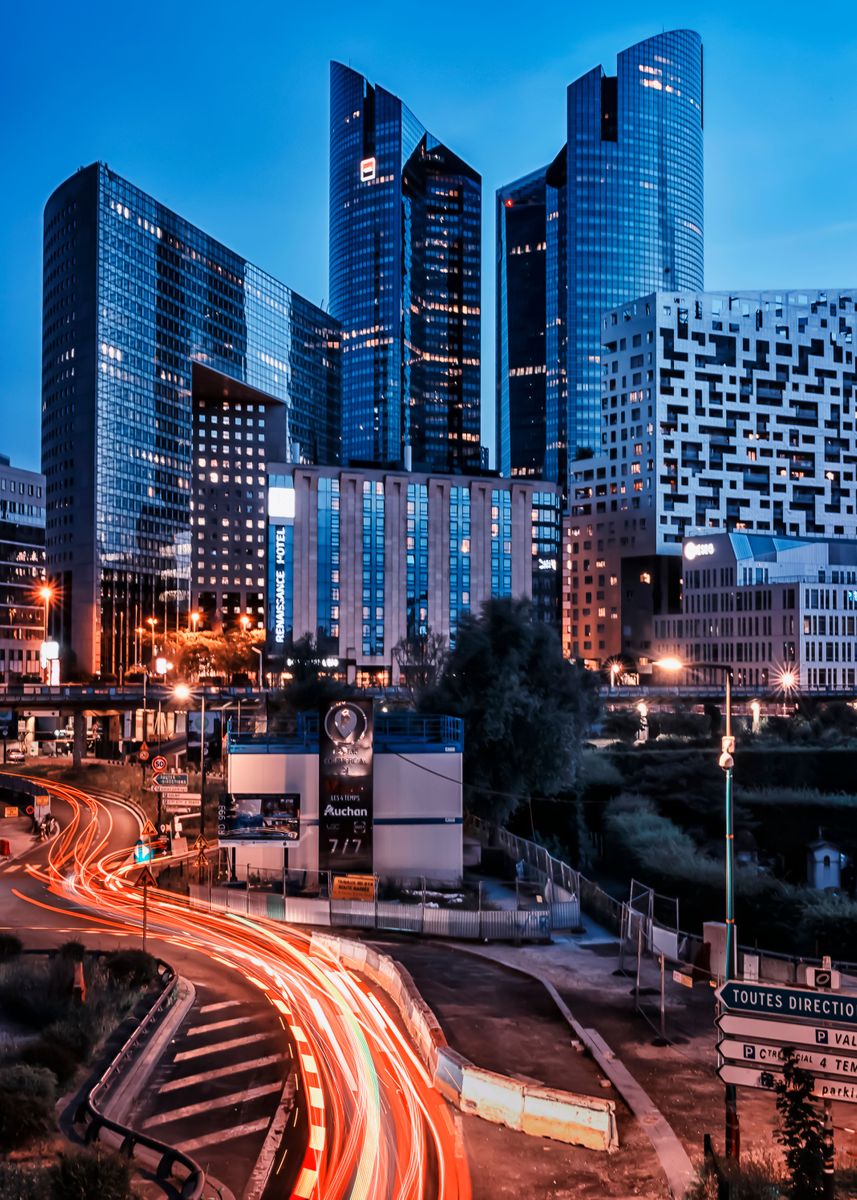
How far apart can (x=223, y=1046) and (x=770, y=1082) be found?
13.8 meters

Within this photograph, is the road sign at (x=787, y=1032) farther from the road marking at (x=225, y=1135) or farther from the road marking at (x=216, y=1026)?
the road marking at (x=216, y=1026)

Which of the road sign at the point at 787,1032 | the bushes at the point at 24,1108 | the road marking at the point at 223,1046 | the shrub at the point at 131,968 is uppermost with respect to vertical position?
the road sign at the point at 787,1032

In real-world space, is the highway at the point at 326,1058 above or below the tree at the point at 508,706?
below

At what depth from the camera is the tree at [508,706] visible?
192 feet

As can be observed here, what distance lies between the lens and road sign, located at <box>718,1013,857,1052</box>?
13.8m

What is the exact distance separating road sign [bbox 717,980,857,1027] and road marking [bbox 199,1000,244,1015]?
16.0 metres

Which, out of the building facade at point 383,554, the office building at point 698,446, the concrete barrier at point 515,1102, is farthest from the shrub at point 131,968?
the office building at point 698,446

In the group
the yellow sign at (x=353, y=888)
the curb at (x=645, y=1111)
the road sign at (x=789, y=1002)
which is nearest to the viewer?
the road sign at (x=789, y=1002)

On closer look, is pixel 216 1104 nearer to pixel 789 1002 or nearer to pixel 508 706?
pixel 789 1002

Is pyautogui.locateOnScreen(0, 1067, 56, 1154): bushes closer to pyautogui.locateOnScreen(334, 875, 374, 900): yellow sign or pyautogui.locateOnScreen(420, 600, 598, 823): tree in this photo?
pyautogui.locateOnScreen(334, 875, 374, 900): yellow sign

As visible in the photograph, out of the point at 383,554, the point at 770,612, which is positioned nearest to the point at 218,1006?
the point at 770,612

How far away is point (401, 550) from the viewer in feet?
508

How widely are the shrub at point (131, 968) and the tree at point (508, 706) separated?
95.0ft

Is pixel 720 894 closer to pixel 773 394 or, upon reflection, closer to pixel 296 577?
pixel 296 577
